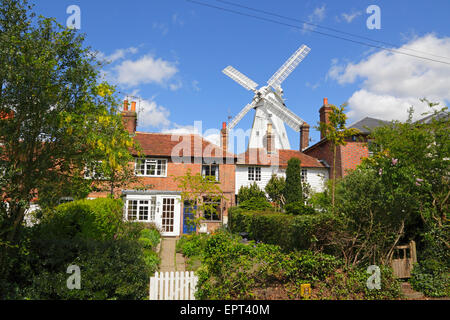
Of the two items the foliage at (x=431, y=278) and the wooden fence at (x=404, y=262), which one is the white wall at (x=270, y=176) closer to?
the wooden fence at (x=404, y=262)

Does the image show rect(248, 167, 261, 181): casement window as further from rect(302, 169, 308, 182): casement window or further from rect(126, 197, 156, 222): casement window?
rect(126, 197, 156, 222): casement window

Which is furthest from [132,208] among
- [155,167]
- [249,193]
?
[249,193]

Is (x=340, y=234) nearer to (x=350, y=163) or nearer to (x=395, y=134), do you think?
(x=395, y=134)

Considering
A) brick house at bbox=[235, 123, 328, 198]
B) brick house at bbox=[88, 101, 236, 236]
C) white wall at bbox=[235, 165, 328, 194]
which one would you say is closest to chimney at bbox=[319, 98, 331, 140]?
brick house at bbox=[235, 123, 328, 198]

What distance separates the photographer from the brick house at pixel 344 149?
82.9 feet

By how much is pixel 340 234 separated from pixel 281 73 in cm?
3149

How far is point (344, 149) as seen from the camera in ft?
83.6

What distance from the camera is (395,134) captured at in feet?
38.0

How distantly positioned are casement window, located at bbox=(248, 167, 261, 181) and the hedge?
4708mm

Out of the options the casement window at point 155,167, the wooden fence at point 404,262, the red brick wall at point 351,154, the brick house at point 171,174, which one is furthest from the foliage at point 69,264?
the red brick wall at point 351,154

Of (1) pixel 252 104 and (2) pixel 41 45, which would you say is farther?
(1) pixel 252 104
